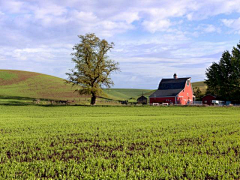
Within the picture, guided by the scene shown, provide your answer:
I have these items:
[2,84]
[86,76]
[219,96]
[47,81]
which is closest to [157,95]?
[219,96]

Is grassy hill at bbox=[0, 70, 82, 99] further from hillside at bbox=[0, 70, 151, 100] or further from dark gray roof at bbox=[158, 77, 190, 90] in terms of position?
dark gray roof at bbox=[158, 77, 190, 90]

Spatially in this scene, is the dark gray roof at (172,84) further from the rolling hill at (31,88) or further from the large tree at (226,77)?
the rolling hill at (31,88)

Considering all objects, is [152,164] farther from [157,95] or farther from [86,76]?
[157,95]

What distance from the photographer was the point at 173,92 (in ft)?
244

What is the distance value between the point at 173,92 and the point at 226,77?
16.2m

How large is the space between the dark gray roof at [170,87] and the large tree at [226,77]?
8724mm

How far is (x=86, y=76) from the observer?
6288 cm

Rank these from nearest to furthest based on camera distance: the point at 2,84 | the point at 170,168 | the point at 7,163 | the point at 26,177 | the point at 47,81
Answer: the point at 26,177, the point at 170,168, the point at 7,163, the point at 2,84, the point at 47,81

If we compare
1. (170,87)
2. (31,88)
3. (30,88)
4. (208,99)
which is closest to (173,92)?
(170,87)

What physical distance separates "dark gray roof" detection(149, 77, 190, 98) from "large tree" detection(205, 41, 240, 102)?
343 inches

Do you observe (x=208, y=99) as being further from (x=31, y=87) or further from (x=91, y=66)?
(x=31, y=87)

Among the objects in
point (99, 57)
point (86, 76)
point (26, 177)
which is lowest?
point (26, 177)

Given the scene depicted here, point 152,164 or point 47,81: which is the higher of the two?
point 47,81

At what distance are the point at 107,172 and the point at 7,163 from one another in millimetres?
4069
